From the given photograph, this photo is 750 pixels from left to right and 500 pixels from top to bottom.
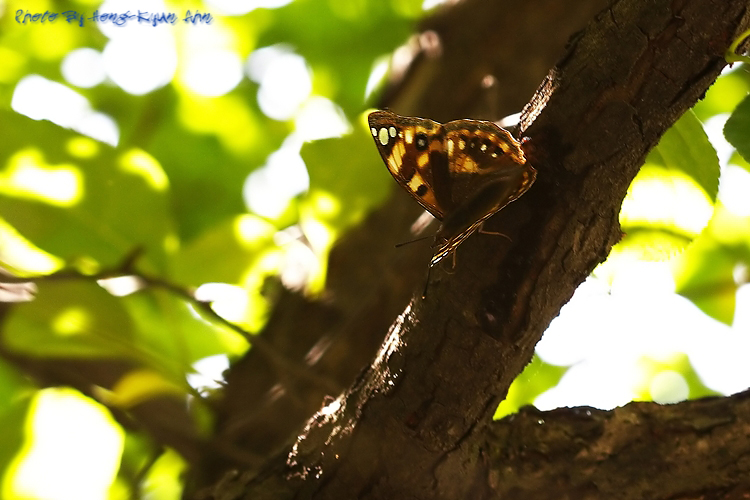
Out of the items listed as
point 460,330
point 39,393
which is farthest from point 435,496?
point 39,393

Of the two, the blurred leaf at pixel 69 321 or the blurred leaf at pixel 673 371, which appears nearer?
the blurred leaf at pixel 69 321

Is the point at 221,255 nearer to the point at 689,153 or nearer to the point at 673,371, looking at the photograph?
the point at 689,153

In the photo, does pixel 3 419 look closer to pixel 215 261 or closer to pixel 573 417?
pixel 215 261

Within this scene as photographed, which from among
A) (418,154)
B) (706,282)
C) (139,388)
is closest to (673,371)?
(706,282)

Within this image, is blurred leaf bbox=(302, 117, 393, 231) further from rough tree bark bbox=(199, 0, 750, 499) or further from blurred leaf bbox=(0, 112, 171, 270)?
rough tree bark bbox=(199, 0, 750, 499)

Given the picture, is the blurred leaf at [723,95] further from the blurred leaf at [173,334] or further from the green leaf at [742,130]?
the blurred leaf at [173,334]

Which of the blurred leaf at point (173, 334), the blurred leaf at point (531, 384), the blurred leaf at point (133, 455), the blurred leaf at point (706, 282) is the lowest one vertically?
the blurred leaf at point (133, 455)

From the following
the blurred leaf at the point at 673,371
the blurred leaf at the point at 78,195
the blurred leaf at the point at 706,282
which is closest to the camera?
the blurred leaf at the point at 78,195

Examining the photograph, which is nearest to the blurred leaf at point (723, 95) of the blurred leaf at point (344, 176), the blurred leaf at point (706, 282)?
the blurred leaf at point (706, 282)
